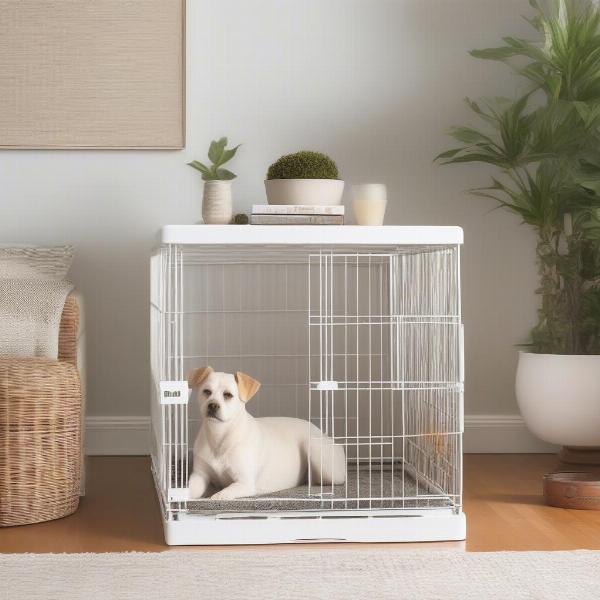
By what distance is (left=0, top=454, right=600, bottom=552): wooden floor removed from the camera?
2518 millimetres

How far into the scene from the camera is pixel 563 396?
336 centimetres

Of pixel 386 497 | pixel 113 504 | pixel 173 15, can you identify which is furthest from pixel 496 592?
pixel 173 15

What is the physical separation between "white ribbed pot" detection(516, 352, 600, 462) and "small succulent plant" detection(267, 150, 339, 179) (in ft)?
3.51

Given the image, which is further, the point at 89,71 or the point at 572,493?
the point at 89,71

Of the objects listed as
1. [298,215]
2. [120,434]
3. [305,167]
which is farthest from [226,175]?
[120,434]

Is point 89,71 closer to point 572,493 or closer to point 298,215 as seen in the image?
point 298,215

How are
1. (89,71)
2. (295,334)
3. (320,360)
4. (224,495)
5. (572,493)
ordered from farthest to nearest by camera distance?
1. (295,334)
2. (89,71)
3. (572,493)
4. (320,360)
5. (224,495)

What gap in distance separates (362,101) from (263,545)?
1.90 meters

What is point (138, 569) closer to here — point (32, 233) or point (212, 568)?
point (212, 568)

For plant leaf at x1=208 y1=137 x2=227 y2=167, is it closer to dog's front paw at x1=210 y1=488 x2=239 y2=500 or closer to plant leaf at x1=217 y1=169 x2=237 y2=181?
plant leaf at x1=217 y1=169 x2=237 y2=181

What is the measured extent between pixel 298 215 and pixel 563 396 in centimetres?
127

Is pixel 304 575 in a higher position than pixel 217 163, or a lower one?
lower

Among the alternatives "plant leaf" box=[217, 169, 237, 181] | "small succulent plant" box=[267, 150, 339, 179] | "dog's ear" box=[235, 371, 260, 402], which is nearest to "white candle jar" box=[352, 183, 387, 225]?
"small succulent plant" box=[267, 150, 339, 179]

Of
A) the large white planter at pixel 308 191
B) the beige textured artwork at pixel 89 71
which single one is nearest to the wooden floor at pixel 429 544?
the large white planter at pixel 308 191
